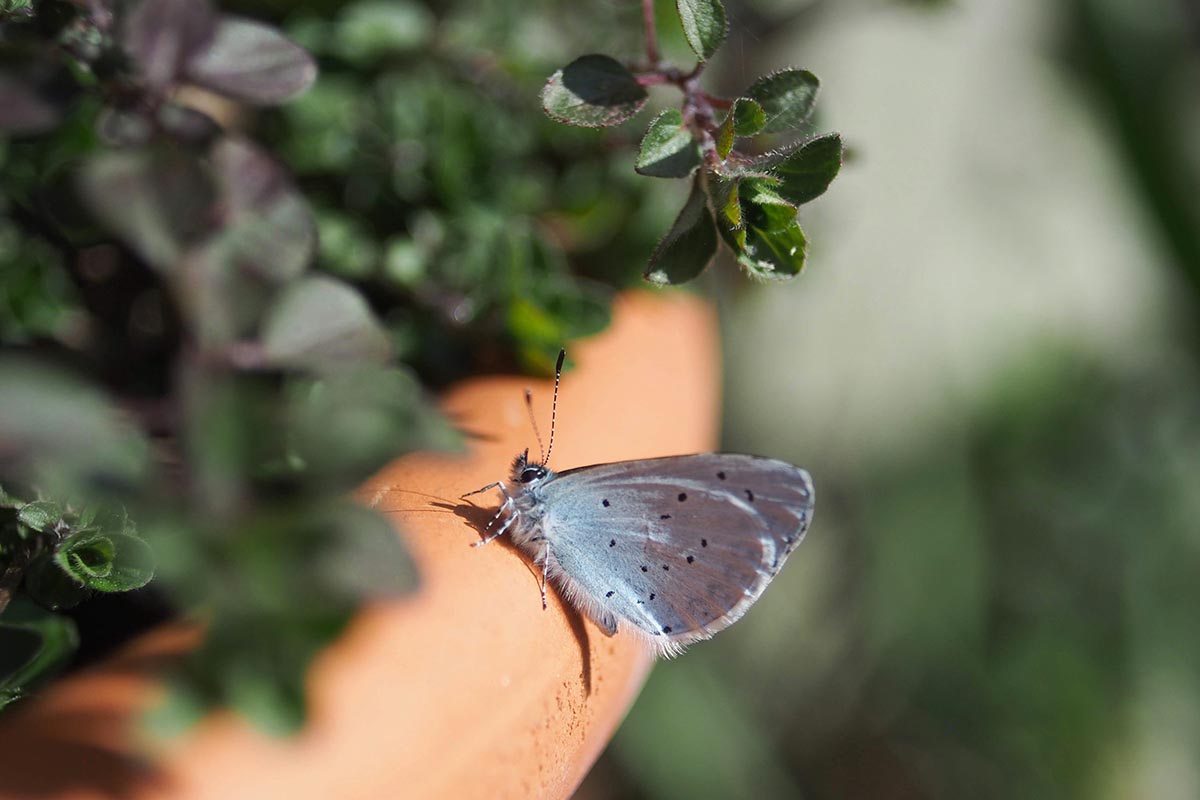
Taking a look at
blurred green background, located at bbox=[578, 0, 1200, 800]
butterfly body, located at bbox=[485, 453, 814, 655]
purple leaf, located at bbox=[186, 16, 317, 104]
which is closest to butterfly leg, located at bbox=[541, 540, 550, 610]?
butterfly body, located at bbox=[485, 453, 814, 655]

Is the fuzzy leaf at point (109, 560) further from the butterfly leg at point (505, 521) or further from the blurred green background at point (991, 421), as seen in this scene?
the blurred green background at point (991, 421)

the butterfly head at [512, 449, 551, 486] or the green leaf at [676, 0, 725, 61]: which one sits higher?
the green leaf at [676, 0, 725, 61]

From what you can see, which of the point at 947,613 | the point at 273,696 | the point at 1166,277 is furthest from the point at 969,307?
the point at 273,696

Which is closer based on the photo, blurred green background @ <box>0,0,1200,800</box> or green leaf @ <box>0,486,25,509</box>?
green leaf @ <box>0,486,25,509</box>

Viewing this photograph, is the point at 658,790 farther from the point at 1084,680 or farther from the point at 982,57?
the point at 982,57

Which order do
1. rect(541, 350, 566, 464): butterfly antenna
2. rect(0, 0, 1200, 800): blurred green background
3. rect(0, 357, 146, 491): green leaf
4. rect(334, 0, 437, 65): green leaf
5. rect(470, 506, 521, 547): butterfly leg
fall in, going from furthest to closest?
rect(0, 0, 1200, 800): blurred green background → rect(334, 0, 437, 65): green leaf → rect(541, 350, 566, 464): butterfly antenna → rect(470, 506, 521, 547): butterfly leg → rect(0, 357, 146, 491): green leaf

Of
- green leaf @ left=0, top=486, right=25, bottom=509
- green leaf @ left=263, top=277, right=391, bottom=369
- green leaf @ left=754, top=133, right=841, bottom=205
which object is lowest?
green leaf @ left=0, top=486, right=25, bottom=509

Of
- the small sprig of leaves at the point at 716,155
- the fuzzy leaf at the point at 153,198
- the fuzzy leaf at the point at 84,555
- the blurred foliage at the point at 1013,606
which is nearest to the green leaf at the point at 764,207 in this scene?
the small sprig of leaves at the point at 716,155

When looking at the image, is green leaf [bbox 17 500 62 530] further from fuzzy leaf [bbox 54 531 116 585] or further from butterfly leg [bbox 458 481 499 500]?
butterfly leg [bbox 458 481 499 500]
